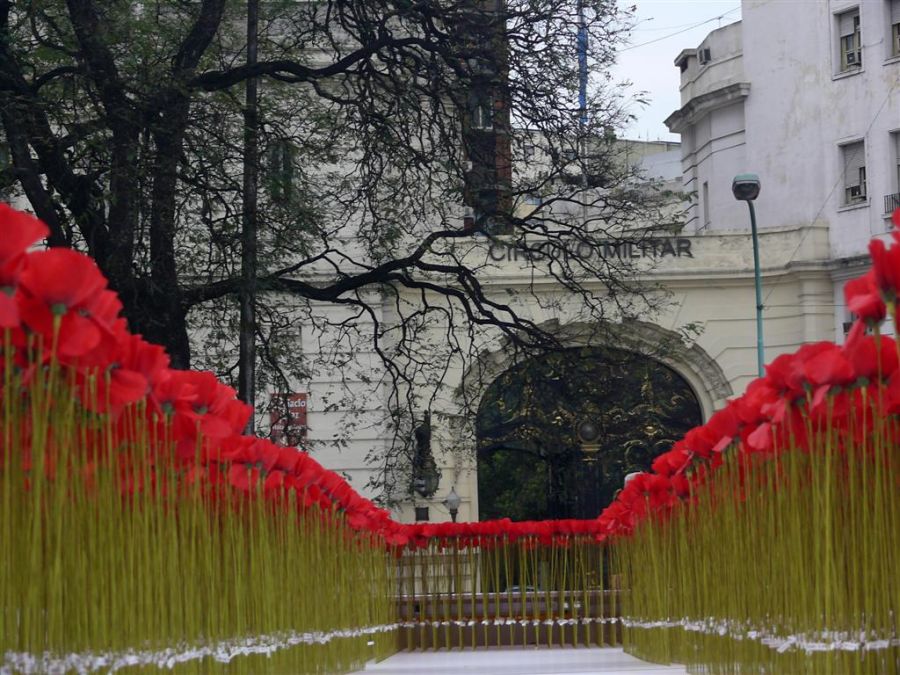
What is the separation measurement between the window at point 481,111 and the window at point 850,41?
14347 millimetres

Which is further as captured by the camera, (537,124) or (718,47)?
(718,47)

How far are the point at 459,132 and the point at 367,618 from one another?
204 inches

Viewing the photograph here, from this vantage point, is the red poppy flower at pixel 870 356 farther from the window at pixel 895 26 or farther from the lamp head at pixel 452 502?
the window at pixel 895 26

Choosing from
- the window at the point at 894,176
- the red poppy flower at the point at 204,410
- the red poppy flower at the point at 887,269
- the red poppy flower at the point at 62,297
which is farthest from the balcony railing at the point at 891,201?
the red poppy flower at the point at 62,297

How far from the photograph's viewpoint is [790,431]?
354 centimetres

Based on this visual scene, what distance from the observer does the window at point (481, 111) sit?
12789 mm

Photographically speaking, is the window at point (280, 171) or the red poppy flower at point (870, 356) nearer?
the red poppy flower at point (870, 356)

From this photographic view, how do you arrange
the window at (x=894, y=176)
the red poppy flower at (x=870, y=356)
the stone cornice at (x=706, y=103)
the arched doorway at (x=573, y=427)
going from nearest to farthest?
the red poppy flower at (x=870, y=356) < the arched doorway at (x=573, y=427) < the window at (x=894, y=176) < the stone cornice at (x=706, y=103)

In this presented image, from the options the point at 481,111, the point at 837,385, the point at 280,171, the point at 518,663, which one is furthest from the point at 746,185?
the point at 837,385

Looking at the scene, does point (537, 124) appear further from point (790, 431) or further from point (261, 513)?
point (790, 431)

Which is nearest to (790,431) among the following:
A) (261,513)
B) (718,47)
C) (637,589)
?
(261,513)

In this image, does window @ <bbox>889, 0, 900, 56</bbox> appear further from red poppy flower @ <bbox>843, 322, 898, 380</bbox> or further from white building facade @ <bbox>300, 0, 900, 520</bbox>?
red poppy flower @ <bbox>843, 322, 898, 380</bbox>

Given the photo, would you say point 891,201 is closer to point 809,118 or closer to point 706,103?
point 809,118

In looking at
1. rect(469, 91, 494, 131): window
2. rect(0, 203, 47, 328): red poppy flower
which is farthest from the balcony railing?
→ rect(0, 203, 47, 328): red poppy flower
